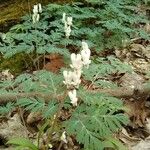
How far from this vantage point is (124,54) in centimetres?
482

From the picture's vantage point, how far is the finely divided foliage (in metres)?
2.59

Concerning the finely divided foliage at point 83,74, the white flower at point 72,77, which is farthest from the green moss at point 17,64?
the white flower at point 72,77

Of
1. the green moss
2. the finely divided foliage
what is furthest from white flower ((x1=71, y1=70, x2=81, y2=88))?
the green moss

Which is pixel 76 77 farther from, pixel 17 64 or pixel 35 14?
pixel 17 64

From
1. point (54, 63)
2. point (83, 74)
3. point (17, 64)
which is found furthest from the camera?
point (17, 64)

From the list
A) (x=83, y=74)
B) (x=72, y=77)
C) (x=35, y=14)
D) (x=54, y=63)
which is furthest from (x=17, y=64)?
(x=72, y=77)

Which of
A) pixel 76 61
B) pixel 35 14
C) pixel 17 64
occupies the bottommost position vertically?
pixel 17 64

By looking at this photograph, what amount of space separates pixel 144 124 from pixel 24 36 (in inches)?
64.8

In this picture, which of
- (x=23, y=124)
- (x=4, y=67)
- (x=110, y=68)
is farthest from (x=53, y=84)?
(x=4, y=67)

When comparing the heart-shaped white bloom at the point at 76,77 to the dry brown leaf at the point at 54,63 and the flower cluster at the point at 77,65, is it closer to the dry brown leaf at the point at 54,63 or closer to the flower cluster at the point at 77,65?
the flower cluster at the point at 77,65

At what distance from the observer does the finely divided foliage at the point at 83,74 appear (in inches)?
102

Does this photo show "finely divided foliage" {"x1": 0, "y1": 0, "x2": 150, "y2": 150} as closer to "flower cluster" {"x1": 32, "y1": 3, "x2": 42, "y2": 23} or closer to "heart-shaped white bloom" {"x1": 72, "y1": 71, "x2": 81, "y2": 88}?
"flower cluster" {"x1": 32, "y1": 3, "x2": 42, "y2": 23}

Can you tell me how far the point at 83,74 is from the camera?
3.32 m

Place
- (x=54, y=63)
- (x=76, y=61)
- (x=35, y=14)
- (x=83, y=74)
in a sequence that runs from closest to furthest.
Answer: (x=76, y=61)
(x=83, y=74)
(x=35, y=14)
(x=54, y=63)
